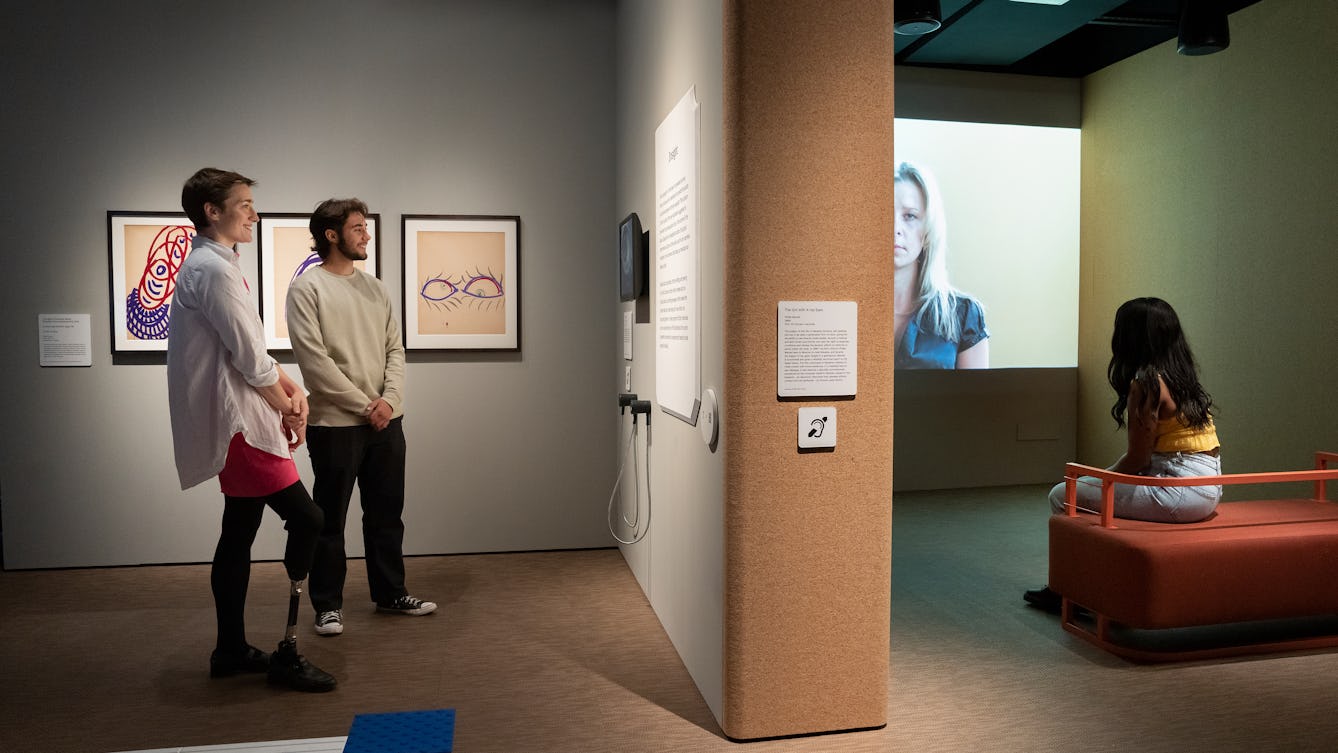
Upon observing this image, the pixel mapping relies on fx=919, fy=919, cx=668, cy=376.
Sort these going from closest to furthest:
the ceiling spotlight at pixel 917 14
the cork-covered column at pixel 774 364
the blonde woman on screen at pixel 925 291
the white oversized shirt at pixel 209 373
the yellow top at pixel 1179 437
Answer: the cork-covered column at pixel 774 364
the white oversized shirt at pixel 209 373
the yellow top at pixel 1179 437
the ceiling spotlight at pixel 917 14
the blonde woman on screen at pixel 925 291

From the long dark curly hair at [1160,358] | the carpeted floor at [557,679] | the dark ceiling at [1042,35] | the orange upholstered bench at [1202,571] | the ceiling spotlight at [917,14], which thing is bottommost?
the carpeted floor at [557,679]

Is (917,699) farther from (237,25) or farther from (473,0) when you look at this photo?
(237,25)

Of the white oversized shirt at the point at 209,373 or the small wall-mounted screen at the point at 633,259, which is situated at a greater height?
the small wall-mounted screen at the point at 633,259

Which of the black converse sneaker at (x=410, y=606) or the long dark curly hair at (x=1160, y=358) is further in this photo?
the black converse sneaker at (x=410, y=606)

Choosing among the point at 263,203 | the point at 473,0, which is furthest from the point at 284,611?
the point at 473,0

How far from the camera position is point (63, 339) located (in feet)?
14.8

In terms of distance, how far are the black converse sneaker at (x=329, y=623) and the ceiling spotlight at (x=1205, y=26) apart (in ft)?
17.5

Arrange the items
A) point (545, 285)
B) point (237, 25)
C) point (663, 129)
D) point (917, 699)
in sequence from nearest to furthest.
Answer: point (917, 699) < point (663, 129) < point (237, 25) < point (545, 285)

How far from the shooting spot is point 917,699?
2.97 meters

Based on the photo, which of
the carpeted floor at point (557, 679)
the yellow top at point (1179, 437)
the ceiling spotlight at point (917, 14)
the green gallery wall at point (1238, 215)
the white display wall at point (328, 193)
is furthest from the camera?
the green gallery wall at point (1238, 215)

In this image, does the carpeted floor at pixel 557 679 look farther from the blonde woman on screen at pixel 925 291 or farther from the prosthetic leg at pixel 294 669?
the blonde woman on screen at pixel 925 291

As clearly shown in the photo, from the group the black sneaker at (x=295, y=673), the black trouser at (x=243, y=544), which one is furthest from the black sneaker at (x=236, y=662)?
the black sneaker at (x=295, y=673)

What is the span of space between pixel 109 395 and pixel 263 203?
1227 mm

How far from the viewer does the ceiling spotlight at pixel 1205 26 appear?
5117 millimetres
